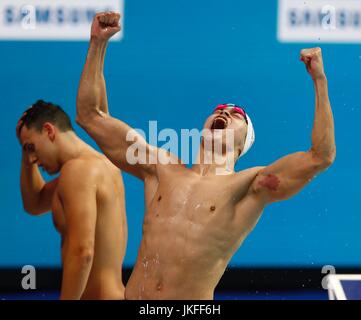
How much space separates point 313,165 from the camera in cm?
361

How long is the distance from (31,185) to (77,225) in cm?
76

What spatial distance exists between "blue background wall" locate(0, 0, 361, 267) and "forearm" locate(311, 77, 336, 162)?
1.72 meters

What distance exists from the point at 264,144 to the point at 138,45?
0.90 metres

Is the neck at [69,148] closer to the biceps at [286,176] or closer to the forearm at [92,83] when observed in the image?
the forearm at [92,83]

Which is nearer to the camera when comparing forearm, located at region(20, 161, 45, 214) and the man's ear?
the man's ear

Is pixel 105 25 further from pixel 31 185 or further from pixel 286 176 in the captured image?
pixel 31 185

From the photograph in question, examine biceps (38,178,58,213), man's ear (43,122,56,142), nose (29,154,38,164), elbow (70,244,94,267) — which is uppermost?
man's ear (43,122,56,142)

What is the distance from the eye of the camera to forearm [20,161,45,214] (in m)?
4.69

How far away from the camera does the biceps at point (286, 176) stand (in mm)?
3631

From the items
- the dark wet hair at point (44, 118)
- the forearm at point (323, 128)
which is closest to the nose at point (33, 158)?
the dark wet hair at point (44, 118)

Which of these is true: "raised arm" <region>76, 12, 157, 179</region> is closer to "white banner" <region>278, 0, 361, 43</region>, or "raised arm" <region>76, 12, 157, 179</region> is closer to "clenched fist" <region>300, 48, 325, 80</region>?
"clenched fist" <region>300, 48, 325, 80</region>

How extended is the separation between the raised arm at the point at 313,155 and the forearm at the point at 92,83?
81 cm

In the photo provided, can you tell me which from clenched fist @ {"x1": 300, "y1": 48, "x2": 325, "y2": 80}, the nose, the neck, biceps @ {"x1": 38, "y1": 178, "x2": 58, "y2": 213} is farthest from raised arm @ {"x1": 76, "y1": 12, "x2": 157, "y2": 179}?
clenched fist @ {"x1": 300, "y1": 48, "x2": 325, "y2": 80}

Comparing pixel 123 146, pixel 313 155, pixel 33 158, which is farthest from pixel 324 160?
pixel 33 158
